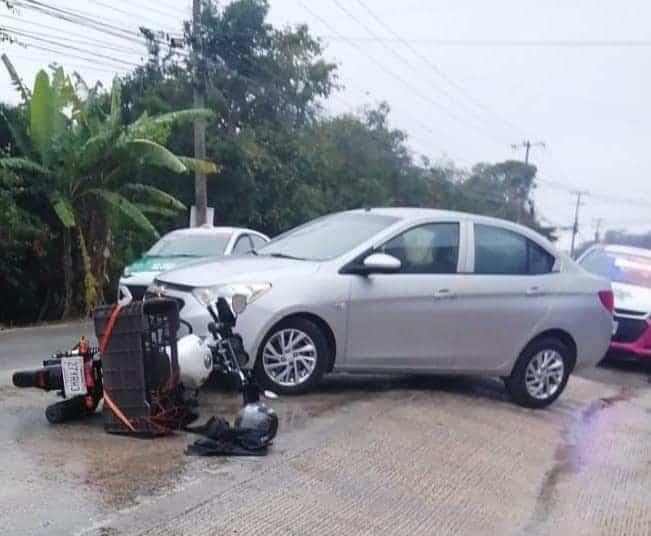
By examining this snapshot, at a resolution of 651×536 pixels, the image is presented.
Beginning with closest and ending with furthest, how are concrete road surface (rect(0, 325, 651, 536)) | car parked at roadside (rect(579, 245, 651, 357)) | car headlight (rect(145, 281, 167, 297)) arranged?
1. concrete road surface (rect(0, 325, 651, 536))
2. car headlight (rect(145, 281, 167, 297))
3. car parked at roadside (rect(579, 245, 651, 357))

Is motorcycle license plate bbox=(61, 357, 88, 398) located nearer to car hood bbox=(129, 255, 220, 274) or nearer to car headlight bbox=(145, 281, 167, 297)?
car headlight bbox=(145, 281, 167, 297)

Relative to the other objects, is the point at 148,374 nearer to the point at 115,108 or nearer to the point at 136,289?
the point at 136,289

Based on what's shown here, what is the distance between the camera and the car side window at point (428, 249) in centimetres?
786

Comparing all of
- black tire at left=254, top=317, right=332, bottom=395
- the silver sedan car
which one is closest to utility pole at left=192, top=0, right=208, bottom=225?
the silver sedan car

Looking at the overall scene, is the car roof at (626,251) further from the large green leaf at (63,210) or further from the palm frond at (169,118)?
the large green leaf at (63,210)

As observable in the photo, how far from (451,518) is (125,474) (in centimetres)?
193

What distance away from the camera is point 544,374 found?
342 inches

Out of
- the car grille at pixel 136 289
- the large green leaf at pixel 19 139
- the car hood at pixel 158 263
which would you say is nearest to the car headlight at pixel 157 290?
the car grille at pixel 136 289

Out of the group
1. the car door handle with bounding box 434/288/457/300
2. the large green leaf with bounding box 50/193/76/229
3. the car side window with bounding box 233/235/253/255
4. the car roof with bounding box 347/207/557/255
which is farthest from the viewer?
the large green leaf with bounding box 50/193/76/229

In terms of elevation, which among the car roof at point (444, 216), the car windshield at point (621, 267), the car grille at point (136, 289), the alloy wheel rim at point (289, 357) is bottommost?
the alloy wheel rim at point (289, 357)

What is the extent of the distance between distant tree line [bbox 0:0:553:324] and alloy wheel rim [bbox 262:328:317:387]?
30.5ft

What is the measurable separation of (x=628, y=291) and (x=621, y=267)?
955mm

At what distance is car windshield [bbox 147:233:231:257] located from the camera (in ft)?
46.1

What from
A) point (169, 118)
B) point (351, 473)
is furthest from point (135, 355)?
point (169, 118)
